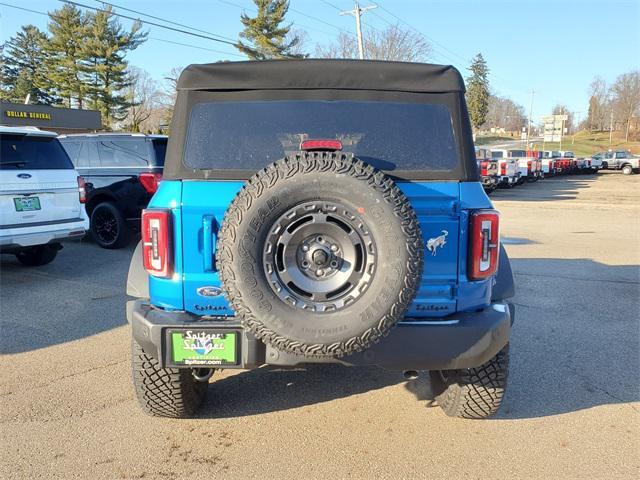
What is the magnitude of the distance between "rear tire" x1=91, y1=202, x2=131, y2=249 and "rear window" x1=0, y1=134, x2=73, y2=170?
1.87 meters

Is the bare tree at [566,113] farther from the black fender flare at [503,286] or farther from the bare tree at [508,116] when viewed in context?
the black fender flare at [503,286]

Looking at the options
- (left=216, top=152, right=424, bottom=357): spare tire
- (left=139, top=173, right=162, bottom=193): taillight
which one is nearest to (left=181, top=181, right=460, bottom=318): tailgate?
(left=216, top=152, right=424, bottom=357): spare tire

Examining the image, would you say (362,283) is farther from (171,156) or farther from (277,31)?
(277,31)

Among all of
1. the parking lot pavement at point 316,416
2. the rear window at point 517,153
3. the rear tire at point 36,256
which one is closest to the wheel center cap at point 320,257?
the parking lot pavement at point 316,416

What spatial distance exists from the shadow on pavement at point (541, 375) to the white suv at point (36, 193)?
397cm

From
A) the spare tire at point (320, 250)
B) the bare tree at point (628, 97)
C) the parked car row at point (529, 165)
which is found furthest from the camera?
the bare tree at point (628, 97)

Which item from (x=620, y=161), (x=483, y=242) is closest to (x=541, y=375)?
(x=483, y=242)

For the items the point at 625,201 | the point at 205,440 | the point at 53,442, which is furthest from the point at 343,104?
the point at 625,201

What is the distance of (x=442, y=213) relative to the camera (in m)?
2.72

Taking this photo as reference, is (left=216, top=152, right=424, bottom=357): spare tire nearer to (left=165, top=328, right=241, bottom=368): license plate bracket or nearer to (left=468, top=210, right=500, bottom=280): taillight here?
(left=165, top=328, right=241, bottom=368): license plate bracket

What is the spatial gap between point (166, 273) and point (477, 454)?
6.49 ft

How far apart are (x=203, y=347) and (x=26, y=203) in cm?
485

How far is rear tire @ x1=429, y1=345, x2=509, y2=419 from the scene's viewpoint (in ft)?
10.2

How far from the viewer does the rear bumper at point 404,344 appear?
2.62 meters
